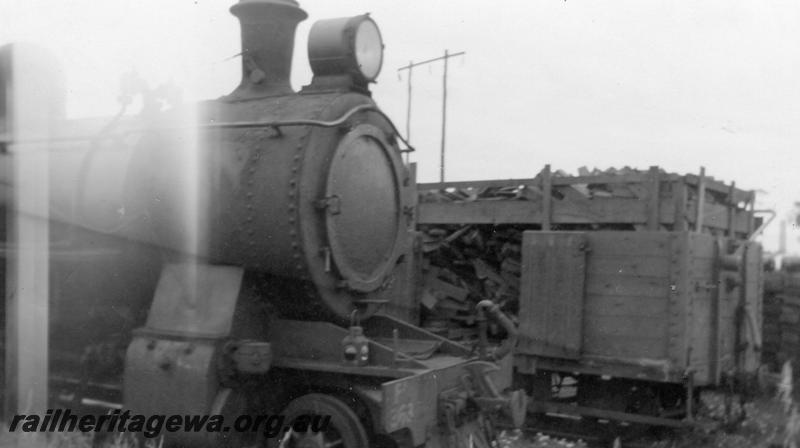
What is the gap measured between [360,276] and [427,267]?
4114 millimetres

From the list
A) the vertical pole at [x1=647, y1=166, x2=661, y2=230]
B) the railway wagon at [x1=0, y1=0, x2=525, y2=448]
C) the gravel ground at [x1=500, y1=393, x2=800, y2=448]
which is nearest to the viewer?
the railway wagon at [x1=0, y1=0, x2=525, y2=448]

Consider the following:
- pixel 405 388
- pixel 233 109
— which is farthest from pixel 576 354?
pixel 233 109

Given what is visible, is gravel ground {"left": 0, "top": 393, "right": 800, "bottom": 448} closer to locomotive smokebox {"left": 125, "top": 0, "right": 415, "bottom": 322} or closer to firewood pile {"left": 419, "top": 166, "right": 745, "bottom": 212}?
firewood pile {"left": 419, "top": 166, "right": 745, "bottom": 212}

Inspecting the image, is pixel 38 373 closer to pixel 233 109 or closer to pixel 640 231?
pixel 233 109

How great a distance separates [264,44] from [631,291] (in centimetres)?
369

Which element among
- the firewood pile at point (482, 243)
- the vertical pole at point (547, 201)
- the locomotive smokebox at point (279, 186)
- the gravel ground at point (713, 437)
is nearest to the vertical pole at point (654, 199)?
the firewood pile at point (482, 243)

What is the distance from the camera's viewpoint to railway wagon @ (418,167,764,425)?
273 inches

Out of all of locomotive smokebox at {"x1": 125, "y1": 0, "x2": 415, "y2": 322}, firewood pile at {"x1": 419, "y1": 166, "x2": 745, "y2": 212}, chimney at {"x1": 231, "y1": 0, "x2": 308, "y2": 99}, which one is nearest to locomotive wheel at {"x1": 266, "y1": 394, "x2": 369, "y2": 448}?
locomotive smokebox at {"x1": 125, "y1": 0, "x2": 415, "y2": 322}

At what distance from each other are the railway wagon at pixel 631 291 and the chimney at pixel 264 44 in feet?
9.95

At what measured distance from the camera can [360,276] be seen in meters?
5.19

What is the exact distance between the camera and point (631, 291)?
7066 millimetres

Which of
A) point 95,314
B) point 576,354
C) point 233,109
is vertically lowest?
point 576,354

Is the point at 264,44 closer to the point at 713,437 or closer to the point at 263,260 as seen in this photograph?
the point at 263,260

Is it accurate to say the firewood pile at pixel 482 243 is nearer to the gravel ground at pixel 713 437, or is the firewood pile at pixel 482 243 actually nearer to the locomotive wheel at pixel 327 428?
the gravel ground at pixel 713 437
